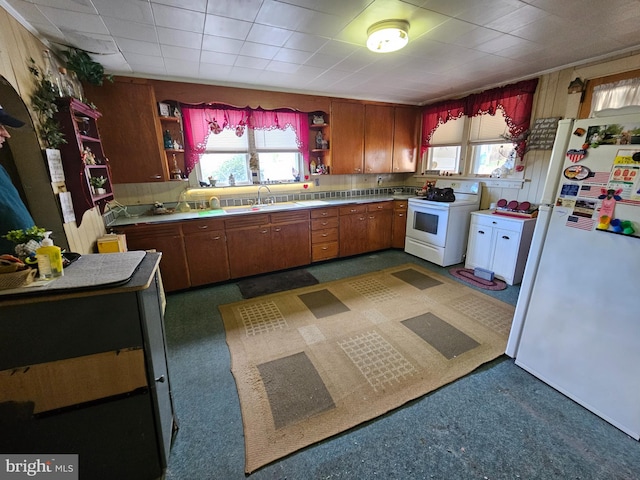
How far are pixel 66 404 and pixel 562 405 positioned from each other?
2.59m

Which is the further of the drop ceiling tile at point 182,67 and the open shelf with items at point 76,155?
the drop ceiling tile at point 182,67

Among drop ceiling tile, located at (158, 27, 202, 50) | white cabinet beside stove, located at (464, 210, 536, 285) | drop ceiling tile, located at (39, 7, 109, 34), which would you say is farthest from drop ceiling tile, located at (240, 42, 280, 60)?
white cabinet beside stove, located at (464, 210, 536, 285)

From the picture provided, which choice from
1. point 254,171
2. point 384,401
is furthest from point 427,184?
point 384,401

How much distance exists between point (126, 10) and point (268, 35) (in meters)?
0.91

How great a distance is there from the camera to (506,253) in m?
3.24

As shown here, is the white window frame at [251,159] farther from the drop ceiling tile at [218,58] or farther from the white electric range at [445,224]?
the white electric range at [445,224]

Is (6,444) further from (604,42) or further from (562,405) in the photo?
(604,42)

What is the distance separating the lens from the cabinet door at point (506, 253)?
3.14 meters

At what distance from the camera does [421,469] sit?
132 cm

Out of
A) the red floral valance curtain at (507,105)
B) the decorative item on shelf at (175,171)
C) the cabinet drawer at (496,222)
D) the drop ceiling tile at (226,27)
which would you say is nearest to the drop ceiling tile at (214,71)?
the drop ceiling tile at (226,27)

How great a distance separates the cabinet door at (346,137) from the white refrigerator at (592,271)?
9.23 feet

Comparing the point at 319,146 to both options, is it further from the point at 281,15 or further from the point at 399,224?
the point at 281,15

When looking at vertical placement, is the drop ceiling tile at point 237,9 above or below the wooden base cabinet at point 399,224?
above


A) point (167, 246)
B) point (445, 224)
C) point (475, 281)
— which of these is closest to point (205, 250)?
point (167, 246)
